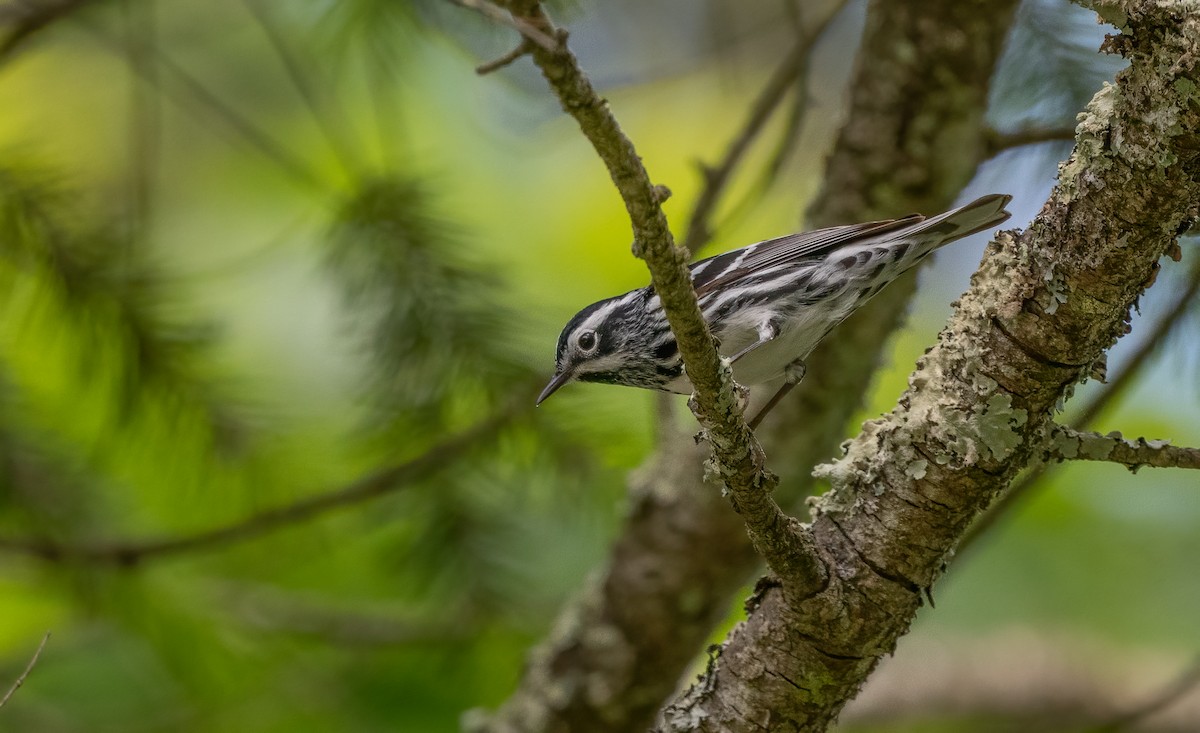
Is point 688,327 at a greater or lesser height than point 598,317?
lesser

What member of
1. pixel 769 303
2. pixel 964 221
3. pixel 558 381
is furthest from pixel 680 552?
pixel 964 221

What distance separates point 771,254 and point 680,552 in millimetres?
1299

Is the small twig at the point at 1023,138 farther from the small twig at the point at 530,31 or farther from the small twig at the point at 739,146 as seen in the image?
the small twig at the point at 530,31

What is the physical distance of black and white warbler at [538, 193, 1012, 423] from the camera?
2.64m

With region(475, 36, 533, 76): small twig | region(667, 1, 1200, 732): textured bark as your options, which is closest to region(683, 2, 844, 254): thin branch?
region(667, 1, 1200, 732): textured bark

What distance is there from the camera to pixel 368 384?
138 inches

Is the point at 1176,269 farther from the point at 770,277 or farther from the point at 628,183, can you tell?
the point at 628,183

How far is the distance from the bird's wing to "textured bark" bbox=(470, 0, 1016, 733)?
0.71 meters

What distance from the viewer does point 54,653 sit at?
3848 millimetres

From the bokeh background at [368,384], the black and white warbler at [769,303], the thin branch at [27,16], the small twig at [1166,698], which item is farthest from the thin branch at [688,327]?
the thin branch at [27,16]

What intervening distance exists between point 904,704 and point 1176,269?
6.59 ft

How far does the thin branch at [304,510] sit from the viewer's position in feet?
10.9

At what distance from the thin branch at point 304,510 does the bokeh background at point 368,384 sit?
14 mm

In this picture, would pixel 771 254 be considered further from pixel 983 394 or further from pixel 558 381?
pixel 983 394
